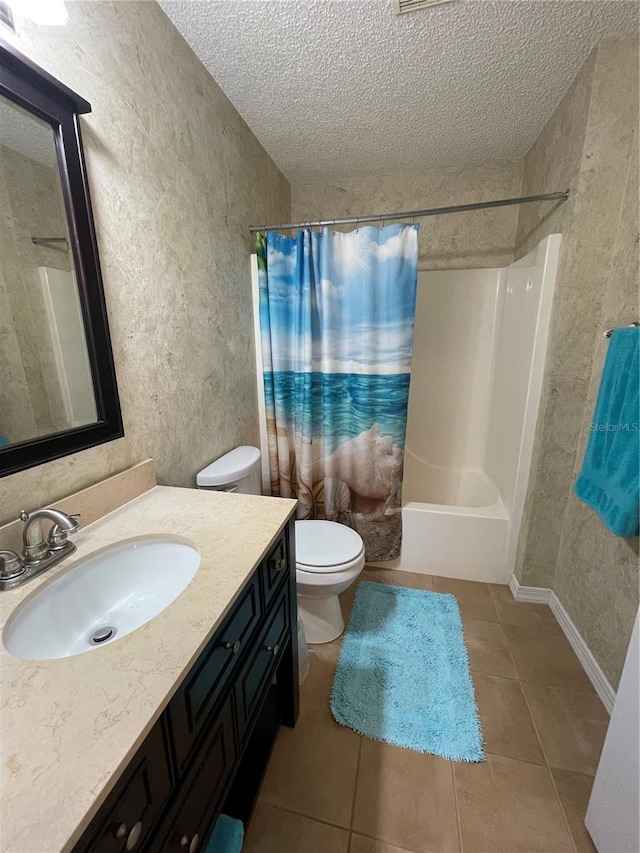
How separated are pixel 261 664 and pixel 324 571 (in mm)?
516

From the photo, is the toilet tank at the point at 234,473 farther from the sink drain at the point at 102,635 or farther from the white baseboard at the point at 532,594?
the white baseboard at the point at 532,594

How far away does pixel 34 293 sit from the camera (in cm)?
85

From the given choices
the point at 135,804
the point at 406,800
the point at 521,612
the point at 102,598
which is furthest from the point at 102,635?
the point at 521,612

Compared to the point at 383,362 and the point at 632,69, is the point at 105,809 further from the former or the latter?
the point at 632,69

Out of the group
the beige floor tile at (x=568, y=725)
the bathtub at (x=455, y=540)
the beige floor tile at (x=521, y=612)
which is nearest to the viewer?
the beige floor tile at (x=568, y=725)

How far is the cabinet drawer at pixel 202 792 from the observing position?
59 centimetres

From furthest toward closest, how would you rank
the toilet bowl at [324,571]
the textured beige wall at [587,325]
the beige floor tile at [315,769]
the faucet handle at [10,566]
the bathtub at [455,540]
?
the bathtub at [455,540] < the toilet bowl at [324,571] < the textured beige wall at [587,325] < the beige floor tile at [315,769] < the faucet handle at [10,566]

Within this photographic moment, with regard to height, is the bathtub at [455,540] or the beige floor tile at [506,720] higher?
the bathtub at [455,540]

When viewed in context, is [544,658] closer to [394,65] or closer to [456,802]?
[456,802]

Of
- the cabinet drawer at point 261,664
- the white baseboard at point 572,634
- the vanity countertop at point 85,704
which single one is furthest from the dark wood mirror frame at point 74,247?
the white baseboard at point 572,634

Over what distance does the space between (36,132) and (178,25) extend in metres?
0.85

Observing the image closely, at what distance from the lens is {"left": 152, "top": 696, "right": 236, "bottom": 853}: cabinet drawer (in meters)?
0.59

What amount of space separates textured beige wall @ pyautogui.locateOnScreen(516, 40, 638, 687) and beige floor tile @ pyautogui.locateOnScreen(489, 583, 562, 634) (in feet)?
0.40

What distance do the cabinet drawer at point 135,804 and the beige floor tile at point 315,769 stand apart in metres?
0.74
